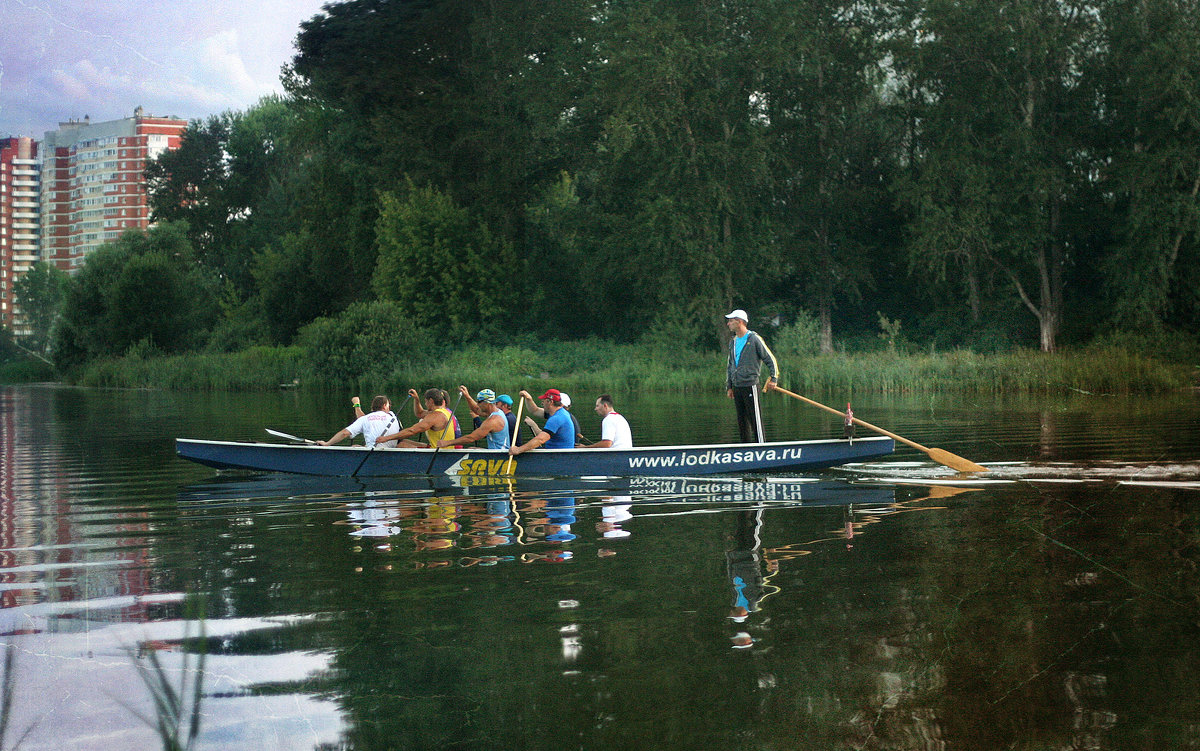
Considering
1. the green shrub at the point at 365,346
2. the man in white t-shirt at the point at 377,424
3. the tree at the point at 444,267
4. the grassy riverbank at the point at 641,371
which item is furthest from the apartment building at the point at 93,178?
the man in white t-shirt at the point at 377,424

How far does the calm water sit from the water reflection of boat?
3.2 inches

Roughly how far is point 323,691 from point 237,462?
988cm

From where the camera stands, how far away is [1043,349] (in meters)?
35.9

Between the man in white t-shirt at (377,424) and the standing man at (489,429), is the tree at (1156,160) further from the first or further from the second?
the man in white t-shirt at (377,424)

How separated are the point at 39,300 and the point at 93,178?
138 feet

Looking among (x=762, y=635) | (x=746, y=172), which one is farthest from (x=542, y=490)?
(x=746, y=172)

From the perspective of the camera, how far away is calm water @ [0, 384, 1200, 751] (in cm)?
463

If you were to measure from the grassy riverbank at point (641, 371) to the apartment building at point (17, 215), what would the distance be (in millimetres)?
83225

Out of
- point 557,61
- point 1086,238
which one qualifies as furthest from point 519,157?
point 1086,238

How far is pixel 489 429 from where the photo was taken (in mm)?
13523

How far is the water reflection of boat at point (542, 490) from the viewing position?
11.7 metres

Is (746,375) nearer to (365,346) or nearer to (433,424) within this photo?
(433,424)

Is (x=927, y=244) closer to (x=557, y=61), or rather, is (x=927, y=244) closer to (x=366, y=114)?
(x=557, y=61)

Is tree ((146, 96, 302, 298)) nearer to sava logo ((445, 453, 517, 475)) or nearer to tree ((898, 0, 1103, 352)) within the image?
tree ((898, 0, 1103, 352))
